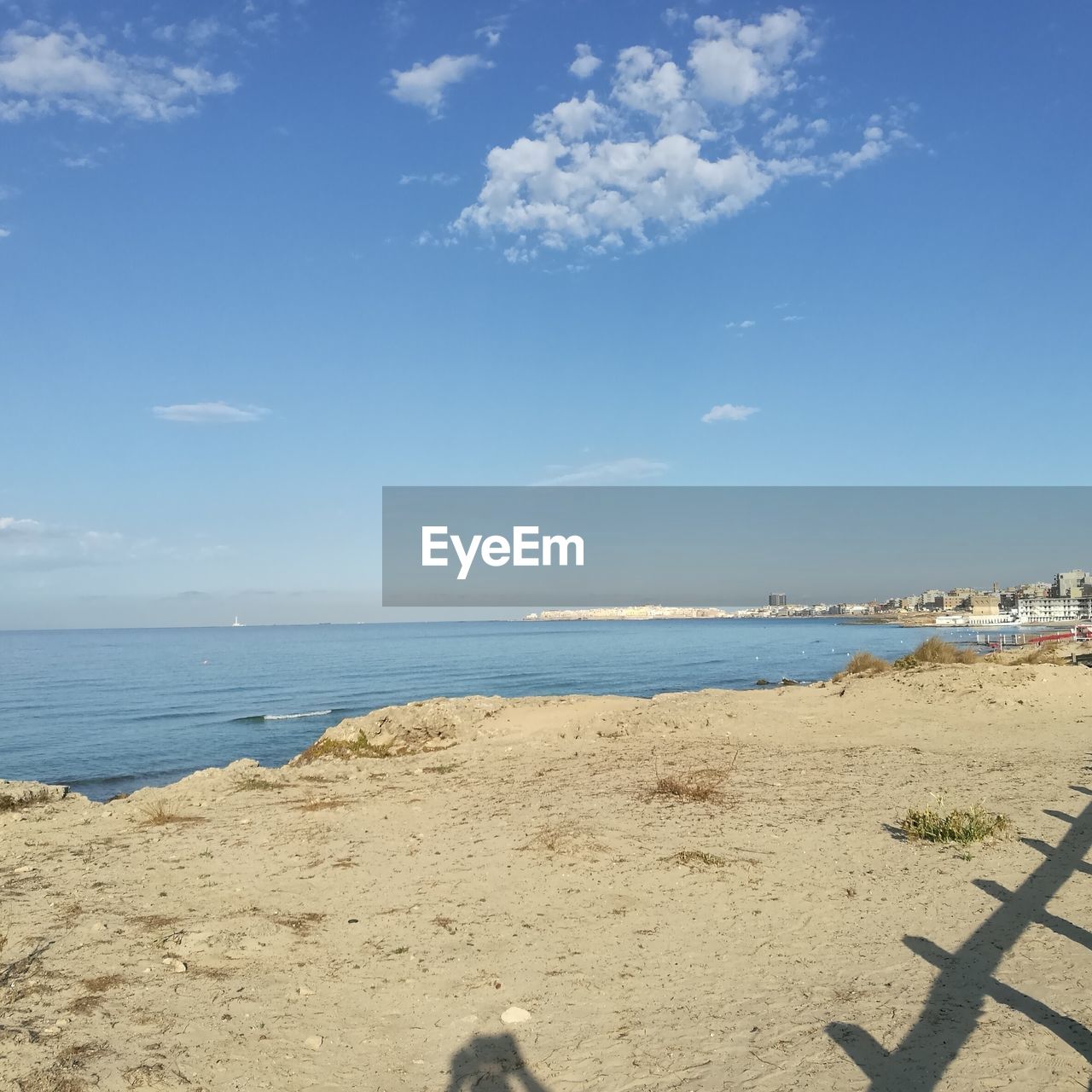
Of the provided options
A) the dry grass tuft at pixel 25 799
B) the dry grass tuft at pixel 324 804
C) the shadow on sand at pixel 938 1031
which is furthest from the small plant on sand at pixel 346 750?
the shadow on sand at pixel 938 1031

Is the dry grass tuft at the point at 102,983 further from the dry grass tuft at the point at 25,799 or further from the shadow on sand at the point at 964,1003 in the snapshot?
the dry grass tuft at the point at 25,799

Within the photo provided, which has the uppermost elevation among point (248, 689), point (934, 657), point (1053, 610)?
point (934, 657)

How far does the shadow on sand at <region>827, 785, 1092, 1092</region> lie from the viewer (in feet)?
14.6

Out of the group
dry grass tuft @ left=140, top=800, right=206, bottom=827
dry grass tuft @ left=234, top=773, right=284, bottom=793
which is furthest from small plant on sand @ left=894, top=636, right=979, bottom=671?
dry grass tuft @ left=140, top=800, right=206, bottom=827

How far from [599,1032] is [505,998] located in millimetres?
778

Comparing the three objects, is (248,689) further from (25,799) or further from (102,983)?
(102,983)

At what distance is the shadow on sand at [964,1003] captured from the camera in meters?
4.44

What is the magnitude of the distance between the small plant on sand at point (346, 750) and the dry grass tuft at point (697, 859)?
8.99 meters

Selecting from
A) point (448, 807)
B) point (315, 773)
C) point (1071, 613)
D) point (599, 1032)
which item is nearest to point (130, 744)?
point (315, 773)

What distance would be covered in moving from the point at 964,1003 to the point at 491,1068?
306 cm

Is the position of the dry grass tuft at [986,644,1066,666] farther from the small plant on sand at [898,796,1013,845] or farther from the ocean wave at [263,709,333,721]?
the ocean wave at [263,709,333,721]

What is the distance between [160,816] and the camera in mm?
10680

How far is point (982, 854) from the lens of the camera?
8133 mm

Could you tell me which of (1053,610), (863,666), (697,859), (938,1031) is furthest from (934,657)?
(1053,610)
